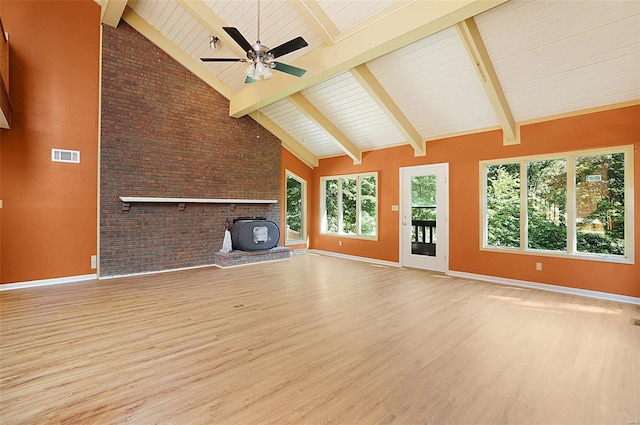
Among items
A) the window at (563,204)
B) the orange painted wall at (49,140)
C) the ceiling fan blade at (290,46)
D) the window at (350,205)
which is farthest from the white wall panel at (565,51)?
the orange painted wall at (49,140)

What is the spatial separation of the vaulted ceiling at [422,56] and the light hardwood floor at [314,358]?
9.47 feet

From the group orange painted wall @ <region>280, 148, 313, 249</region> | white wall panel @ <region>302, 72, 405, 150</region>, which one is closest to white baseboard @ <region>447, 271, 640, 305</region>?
white wall panel @ <region>302, 72, 405, 150</region>

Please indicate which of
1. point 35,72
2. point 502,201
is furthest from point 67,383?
point 502,201

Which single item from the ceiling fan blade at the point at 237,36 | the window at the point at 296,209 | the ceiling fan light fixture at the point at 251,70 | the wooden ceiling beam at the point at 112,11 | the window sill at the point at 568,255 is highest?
the wooden ceiling beam at the point at 112,11

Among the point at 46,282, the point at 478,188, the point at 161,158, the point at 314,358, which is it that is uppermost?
the point at 161,158

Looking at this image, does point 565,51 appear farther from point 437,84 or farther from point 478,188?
point 478,188

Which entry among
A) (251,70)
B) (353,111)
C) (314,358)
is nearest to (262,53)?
(251,70)

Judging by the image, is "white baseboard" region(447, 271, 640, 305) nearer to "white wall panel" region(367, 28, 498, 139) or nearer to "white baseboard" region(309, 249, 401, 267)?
"white baseboard" region(309, 249, 401, 267)

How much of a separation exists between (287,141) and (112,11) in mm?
4055

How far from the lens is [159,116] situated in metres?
5.63

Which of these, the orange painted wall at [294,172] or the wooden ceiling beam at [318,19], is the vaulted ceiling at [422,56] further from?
the orange painted wall at [294,172]

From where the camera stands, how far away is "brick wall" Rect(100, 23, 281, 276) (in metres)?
5.12

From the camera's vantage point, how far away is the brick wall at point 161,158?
5.12 meters

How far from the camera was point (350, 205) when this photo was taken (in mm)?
7688
